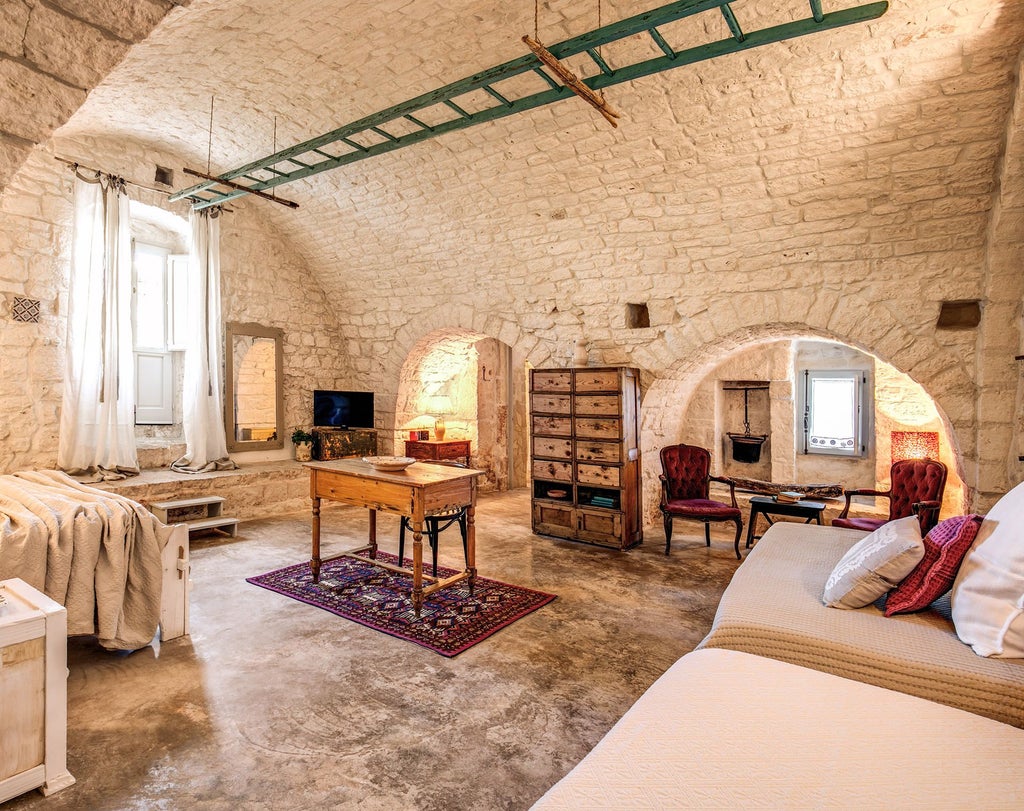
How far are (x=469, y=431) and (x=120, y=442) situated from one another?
4.33 meters

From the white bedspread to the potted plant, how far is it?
644 centimetres

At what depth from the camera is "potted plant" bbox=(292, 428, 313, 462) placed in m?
7.29

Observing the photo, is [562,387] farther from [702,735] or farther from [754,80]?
[702,735]

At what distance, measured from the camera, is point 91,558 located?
9.64ft

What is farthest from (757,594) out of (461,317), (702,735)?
(461,317)

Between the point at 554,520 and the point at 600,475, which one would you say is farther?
the point at 554,520

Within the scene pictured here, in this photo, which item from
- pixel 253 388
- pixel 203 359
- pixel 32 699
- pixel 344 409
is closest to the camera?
pixel 32 699

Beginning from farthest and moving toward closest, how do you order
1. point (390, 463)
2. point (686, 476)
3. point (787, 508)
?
1. point (686, 476)
2. point (787, 508)
3. point (390, 463)

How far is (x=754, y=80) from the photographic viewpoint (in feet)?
12.2

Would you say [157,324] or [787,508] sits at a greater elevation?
[157,324]

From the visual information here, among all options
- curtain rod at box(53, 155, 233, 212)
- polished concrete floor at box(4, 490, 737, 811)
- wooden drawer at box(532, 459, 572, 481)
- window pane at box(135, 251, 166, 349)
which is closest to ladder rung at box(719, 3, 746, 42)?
polished concrete floor at box(4, 490, 737, 811)

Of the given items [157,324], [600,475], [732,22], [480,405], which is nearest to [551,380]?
[600,475]

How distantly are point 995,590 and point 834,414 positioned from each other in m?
8.40

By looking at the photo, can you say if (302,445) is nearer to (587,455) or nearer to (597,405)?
(587,455)
